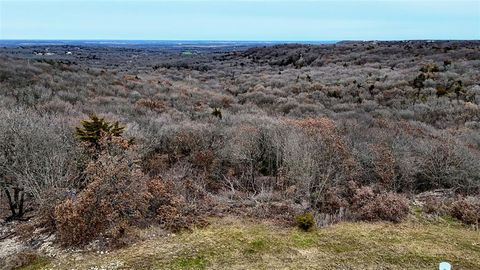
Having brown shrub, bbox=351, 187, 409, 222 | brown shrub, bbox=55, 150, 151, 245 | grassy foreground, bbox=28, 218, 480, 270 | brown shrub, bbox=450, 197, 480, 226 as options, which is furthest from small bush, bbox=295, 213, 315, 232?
brown shrub, bbox=450, 197, 480, 226

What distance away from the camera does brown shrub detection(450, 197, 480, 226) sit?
9.05m

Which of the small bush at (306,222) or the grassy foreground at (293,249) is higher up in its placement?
the small bush at (306,222)

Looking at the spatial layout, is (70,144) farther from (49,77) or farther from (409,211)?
(49,77)

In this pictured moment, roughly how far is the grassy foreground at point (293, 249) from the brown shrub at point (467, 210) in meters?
0.44

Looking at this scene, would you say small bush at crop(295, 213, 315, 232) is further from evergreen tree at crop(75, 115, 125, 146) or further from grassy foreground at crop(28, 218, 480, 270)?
evergreen tree at crop(75, 115, 125, 146)

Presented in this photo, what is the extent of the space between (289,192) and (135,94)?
725 inches

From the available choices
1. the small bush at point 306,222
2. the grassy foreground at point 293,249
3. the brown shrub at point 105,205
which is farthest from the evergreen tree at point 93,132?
the small bush at point 306,222

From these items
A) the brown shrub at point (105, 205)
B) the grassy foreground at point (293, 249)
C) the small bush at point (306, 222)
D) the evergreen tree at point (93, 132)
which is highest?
the evergreen tree at point (93, 132)

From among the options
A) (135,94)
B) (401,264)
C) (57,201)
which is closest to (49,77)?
(135,94)

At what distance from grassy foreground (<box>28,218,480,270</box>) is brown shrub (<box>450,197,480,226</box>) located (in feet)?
1.44

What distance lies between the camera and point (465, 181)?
445 inches

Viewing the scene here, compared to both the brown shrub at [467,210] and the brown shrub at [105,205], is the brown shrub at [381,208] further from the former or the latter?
the brown shrub at [105,205]

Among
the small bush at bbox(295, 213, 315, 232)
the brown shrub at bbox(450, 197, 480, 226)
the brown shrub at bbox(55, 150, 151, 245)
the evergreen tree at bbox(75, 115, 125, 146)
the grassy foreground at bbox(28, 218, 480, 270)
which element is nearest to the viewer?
the grassy foreground at bbox(28, 218, 480, 270)

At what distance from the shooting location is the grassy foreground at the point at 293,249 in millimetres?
7066
